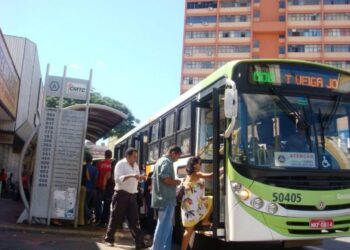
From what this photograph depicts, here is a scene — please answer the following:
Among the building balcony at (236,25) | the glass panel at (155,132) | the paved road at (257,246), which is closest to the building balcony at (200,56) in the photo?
the building balcony at (236,25)

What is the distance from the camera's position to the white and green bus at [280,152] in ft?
22.5

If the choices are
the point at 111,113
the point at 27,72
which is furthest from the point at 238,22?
the point at 111,113

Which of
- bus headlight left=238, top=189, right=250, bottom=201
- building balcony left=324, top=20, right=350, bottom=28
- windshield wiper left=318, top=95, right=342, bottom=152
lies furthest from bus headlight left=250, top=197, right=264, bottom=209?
building balcony left=324, top=20, right=350, bottom=28

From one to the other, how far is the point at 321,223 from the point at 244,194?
1238mm

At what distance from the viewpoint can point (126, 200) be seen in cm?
880

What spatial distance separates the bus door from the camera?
23.4 ft

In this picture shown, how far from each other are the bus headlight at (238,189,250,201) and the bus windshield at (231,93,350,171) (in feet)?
1.32

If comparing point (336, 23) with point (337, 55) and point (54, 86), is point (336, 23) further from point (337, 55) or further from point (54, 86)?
point (54, 86)

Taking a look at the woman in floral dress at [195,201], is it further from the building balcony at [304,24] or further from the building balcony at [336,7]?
the building balcony at [336,7]

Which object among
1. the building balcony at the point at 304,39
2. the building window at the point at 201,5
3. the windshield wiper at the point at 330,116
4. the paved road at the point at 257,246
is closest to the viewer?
the windshield wiper at the point at 330,116

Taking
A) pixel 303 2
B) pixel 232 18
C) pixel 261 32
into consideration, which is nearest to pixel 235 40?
pixel 232 18

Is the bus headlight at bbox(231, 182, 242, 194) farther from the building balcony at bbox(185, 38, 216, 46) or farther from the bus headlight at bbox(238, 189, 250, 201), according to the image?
the building balcony at bbox(185, 38, 216, 46)

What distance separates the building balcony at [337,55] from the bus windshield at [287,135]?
209ft

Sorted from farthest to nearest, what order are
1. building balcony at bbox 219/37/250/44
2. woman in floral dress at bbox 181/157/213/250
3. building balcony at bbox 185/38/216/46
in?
1. building balcony at bbox 185/38/216/46
2. building balcony at bbox 219/37/250/44
3. woman in floral dress at bbox 181/157/213/250
